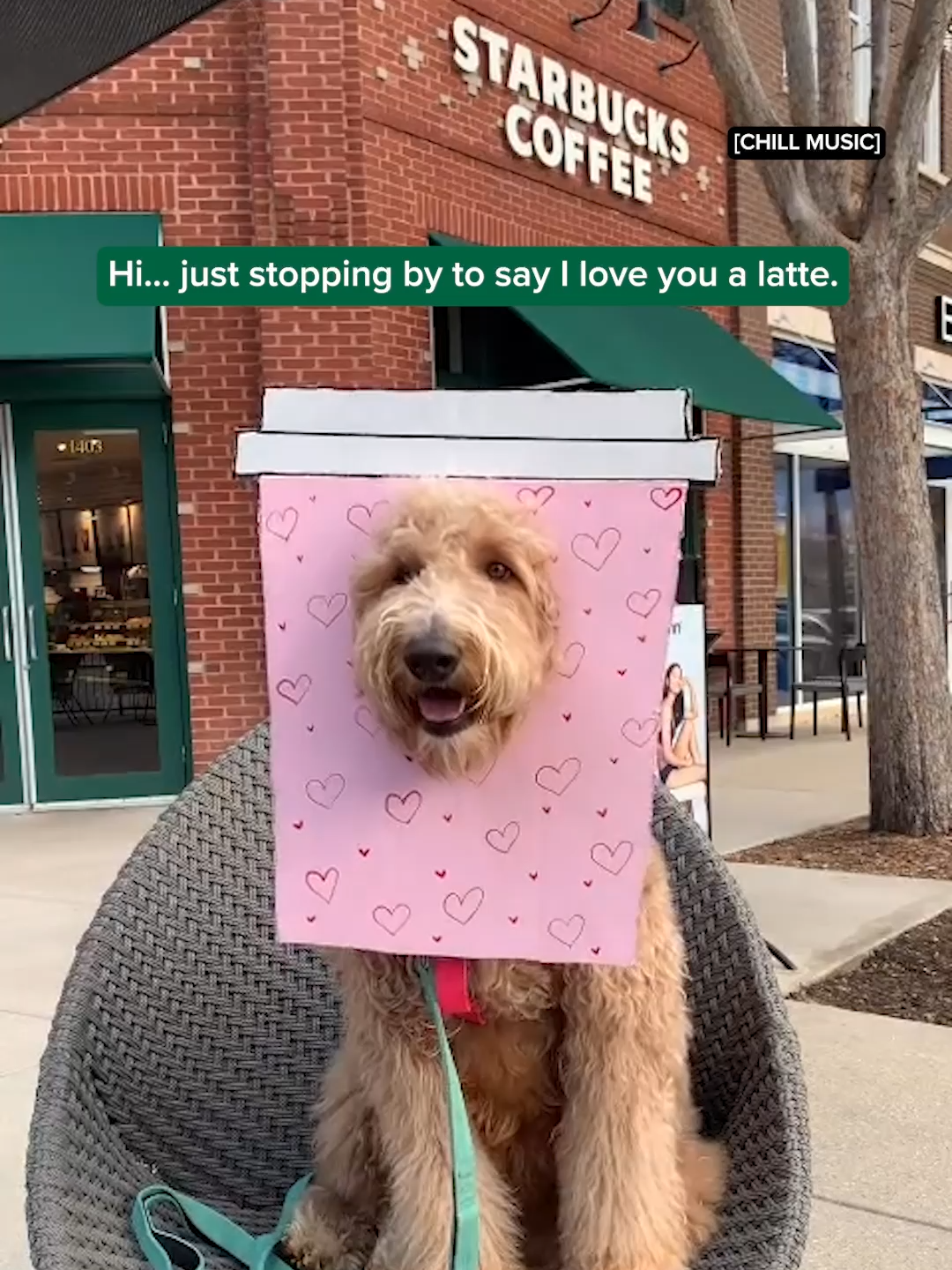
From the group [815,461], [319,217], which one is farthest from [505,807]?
[815,461]

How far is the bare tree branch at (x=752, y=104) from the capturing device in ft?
20.8

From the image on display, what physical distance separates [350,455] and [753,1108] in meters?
1.36

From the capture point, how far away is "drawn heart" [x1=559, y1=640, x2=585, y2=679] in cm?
175

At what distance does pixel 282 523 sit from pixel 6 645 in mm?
7361

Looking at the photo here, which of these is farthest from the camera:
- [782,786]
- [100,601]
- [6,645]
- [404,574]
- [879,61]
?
[782,786]

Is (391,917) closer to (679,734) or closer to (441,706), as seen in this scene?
(441,706)

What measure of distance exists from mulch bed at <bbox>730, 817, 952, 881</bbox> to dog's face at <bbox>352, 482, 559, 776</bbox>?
519 centimetres

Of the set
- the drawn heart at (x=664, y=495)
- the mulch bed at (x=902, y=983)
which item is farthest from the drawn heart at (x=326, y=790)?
the mulch bed at (x=902, y=983)

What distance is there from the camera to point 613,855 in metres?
1.78

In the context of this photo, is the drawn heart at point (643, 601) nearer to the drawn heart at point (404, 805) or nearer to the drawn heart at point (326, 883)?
the drawn heart at point (404, 805)

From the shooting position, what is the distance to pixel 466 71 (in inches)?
355

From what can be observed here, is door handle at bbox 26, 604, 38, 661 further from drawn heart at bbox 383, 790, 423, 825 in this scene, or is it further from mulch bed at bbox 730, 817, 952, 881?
drawn heart at bbox 383, 790, 423, 825

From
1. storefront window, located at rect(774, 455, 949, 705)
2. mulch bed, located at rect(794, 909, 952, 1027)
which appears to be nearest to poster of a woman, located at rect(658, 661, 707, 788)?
mulch bed, located at rect(794, 909, 952, 1027)

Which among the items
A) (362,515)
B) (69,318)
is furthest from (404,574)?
(69,318)
